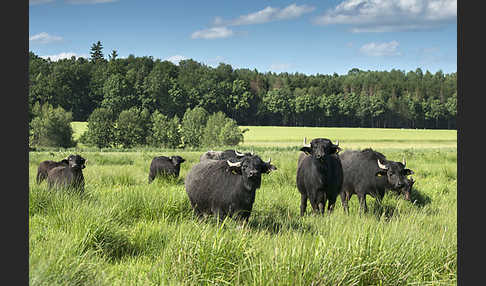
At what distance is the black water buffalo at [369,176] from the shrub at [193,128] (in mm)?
53636

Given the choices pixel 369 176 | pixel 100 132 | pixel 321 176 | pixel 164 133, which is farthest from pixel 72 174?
pixel 100 132

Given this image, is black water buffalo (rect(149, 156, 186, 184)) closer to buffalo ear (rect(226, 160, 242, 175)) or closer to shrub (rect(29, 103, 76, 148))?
buffalo ear (rect(226, 160, 242, 175))

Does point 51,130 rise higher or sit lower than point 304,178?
higher

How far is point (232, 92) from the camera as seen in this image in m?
104

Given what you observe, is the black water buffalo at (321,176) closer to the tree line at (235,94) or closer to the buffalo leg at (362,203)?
the buffalo leg at (362,203)

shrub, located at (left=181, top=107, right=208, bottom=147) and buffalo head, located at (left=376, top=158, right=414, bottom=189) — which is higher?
shrub, located at (left=181, top=107, right=208, bottom=147)

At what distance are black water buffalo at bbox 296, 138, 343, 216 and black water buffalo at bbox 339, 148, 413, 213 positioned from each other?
2.06 feet

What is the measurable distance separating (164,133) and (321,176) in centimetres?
5522

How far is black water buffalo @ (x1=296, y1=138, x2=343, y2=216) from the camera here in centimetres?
922

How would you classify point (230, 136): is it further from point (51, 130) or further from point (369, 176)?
point (369, 176)

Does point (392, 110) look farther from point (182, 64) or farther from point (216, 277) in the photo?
point (216, 277)

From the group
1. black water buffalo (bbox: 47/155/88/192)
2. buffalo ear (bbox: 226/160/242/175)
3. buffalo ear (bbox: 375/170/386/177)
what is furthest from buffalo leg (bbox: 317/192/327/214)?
black water buffalo (bbox: 47/155/88/192)

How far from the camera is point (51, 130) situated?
57.5m
